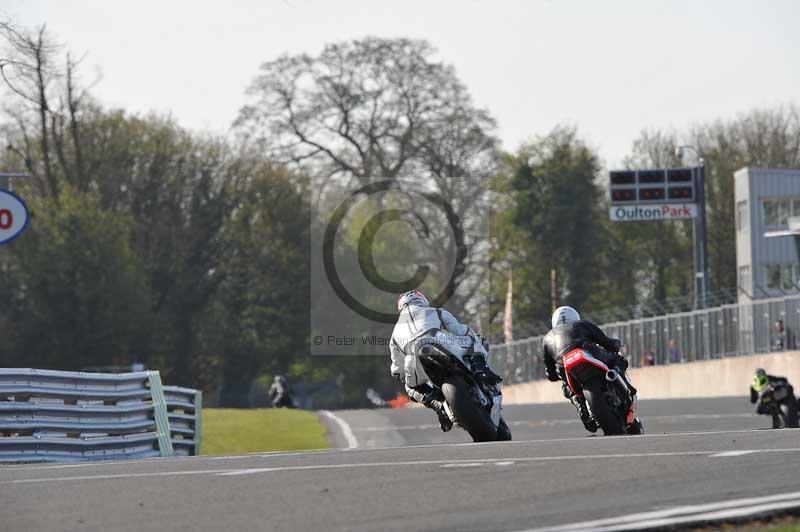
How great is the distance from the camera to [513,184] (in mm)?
68000

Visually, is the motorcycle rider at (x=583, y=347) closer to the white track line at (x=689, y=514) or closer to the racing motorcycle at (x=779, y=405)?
the white track line at (x=689, y=514)

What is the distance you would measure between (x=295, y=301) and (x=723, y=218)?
739 inches

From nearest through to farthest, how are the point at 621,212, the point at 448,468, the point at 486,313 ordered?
the point at 448,468 < the point at 621,212 < the point at 486,313

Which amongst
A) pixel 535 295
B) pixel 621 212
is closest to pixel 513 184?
pixel 535 295

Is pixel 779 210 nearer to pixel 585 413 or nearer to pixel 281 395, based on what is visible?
pixel 281 395

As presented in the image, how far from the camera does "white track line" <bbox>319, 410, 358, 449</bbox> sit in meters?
28.6

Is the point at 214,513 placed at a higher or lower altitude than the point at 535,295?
lower

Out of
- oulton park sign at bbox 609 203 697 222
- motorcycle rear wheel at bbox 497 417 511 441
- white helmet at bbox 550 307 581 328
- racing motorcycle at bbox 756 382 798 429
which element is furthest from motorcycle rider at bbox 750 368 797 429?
oulton park sign at bbox 609 203 697 222

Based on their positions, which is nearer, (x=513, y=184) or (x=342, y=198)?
(x=342, y=198)

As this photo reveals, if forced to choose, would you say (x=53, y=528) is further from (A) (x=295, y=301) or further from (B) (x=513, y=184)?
(B) (x=513, y=184)

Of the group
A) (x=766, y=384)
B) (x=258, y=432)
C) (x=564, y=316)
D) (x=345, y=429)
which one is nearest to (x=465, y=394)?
(x=564, y=316)

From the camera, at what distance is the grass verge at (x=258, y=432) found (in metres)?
29.7

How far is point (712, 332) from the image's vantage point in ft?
149

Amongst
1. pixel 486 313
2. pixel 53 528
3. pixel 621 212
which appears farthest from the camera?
pixel 486 313
